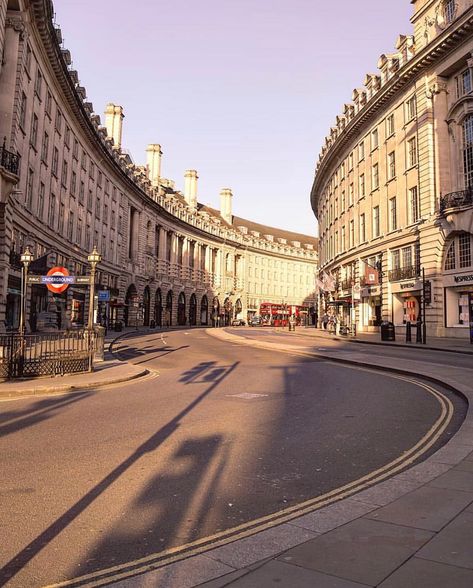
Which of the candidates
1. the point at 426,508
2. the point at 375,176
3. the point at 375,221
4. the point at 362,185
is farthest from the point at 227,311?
the point at 426,508

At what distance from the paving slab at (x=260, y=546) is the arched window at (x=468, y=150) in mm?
33032

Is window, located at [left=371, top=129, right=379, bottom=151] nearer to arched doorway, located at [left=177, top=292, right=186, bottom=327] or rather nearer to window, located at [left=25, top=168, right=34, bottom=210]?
window, located at [left=25, top=168, right=34, bottom=210]

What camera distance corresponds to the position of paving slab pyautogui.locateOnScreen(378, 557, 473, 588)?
296cm

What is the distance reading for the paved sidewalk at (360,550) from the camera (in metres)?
3.09

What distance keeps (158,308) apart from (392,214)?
49024mm

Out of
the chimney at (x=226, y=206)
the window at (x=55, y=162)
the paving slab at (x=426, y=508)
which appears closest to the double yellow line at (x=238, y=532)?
the paving slab at (x=426, y=508)

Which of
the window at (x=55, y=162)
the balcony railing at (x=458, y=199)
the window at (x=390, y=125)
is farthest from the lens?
the window at (x=390, y=125)

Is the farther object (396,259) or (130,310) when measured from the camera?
(130,310)

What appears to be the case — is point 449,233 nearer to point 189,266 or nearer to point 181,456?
point 181,456

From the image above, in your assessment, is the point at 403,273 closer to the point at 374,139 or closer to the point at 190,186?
the point at 374,139

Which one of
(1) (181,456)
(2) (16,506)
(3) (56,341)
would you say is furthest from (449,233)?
Answer: (2) (16,506)

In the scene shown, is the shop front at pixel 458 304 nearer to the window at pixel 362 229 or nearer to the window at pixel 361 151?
the window at pixel 362 229

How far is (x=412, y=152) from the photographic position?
3769 centimetres

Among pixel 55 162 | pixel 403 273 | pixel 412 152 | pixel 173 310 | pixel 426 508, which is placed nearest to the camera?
pixel 426 508
